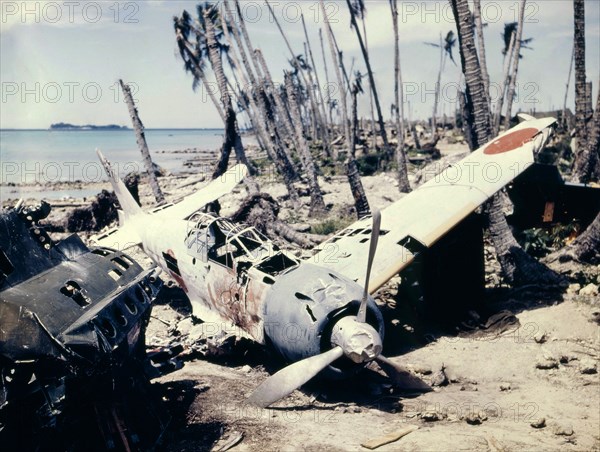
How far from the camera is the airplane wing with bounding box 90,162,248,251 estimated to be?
12922 mm

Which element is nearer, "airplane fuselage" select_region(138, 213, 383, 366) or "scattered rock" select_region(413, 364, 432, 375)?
"airplane fuselage" select_region(138, 213, 383, 366)

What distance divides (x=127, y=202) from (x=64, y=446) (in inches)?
387

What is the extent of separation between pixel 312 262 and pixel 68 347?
5805 mm

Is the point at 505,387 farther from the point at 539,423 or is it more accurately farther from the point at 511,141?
the point at 511,141

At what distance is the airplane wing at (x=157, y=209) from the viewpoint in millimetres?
12922

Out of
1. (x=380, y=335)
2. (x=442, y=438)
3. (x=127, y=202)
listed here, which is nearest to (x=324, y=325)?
(x=380, y=335)

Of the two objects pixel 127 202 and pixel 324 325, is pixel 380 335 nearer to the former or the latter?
pixel 324 325

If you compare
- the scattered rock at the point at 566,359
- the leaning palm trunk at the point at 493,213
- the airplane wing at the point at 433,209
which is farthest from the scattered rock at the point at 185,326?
the leaning palm trunk at the point at 493,213

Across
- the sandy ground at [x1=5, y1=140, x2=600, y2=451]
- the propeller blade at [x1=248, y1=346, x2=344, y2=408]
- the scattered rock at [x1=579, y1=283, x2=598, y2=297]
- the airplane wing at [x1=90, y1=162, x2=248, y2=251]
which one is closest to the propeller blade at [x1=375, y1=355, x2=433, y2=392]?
the sandy ground at [x1=5, y1=140, x2=600, y2=451]

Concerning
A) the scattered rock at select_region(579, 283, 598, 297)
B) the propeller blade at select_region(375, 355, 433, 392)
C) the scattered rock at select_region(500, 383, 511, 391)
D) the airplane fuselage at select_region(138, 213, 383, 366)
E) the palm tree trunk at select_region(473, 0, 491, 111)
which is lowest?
the scattered rock at select_region(500, 383, 511, 391)

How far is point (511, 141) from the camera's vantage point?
12.0m

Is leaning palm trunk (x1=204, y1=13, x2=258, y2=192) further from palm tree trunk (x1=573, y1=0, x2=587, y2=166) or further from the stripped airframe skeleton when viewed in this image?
palm tree trunk (x1=573, y1=0, x2=587, y2=166)

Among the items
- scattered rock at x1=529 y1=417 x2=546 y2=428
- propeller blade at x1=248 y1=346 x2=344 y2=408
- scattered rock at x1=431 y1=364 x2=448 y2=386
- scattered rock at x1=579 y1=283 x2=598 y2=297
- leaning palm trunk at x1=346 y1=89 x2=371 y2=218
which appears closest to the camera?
scattered rock at x1=529 y1=417 x2=546 y2=428

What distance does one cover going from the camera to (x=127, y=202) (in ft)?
46.2
